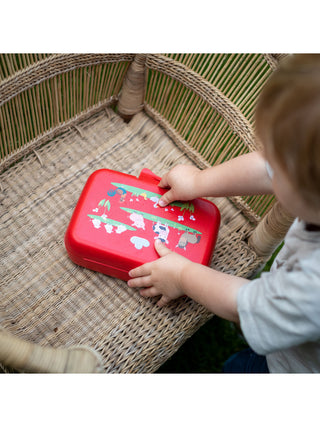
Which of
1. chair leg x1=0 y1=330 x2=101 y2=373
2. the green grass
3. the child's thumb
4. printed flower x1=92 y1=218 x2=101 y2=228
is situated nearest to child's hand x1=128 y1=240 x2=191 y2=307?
the child's thumb

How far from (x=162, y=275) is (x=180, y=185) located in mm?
179

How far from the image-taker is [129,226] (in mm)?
731

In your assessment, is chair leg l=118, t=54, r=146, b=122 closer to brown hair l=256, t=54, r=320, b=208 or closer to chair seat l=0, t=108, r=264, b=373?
chair seat l=0, t=108, r=264, b=373

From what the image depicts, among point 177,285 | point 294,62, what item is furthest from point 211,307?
point 294,62

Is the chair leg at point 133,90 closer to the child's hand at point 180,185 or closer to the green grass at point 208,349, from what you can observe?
the child's hand at point 180,185

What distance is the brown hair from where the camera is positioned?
1.30 feet

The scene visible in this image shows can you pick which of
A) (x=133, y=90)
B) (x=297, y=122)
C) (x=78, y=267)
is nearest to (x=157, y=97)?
(x=133, y=90)

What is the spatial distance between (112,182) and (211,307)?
318 millimetres

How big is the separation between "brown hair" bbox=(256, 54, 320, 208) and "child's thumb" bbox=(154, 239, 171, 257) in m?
0.30

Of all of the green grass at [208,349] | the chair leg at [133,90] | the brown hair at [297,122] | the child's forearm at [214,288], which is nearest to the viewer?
the brown hair at [297,122]

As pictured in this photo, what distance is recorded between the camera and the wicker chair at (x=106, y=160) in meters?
0.71

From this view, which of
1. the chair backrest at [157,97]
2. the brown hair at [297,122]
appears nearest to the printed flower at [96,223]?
the chair backrest at [157,97]

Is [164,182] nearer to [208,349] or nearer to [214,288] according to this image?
[214,288]

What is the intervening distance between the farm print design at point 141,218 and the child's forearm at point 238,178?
6 cm
